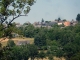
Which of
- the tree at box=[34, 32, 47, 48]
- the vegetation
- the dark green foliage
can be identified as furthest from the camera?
the dark green foliage

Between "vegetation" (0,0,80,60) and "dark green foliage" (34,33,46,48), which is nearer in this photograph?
"vegetation" (0,0,80,60)

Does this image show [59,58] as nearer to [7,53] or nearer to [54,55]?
[54,55]

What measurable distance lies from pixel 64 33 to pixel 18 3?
11197 centimetres

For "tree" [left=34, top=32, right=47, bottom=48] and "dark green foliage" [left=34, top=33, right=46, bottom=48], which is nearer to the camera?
"tree" [left=34, top=32, right=47, bottom=48]

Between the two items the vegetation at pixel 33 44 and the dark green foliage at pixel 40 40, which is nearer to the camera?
the vegetation at pixel 33 44

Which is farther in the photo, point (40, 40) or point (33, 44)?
point (40, 40)

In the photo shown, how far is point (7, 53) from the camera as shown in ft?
44.7

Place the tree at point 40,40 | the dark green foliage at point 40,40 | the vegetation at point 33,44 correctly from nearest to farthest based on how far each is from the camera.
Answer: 1. the vegetation at point 33,44
2. the tree at point 40,40
3. the dark green foliage at point 40,40

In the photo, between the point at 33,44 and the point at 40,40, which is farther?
the point at 40,40

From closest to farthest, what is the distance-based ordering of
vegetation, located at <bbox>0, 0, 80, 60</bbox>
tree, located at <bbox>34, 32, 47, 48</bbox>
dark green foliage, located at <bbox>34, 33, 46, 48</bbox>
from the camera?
vegetation, located at <bbox>0, 0, 80, 60</bbox>, tree, located at <bbox>34, 32, 47, 48</bbox>, dark green foliage, located at <bbox>34, 33, 46, 48</bbox>

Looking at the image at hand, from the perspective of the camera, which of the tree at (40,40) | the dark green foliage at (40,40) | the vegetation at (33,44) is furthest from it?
the dark green foliage at (40,40)

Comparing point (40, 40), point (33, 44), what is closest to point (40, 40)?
point (40, 40)

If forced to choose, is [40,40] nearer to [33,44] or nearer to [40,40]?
[40,40]

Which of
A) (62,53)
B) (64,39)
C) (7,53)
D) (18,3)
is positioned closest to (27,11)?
(18,3)
